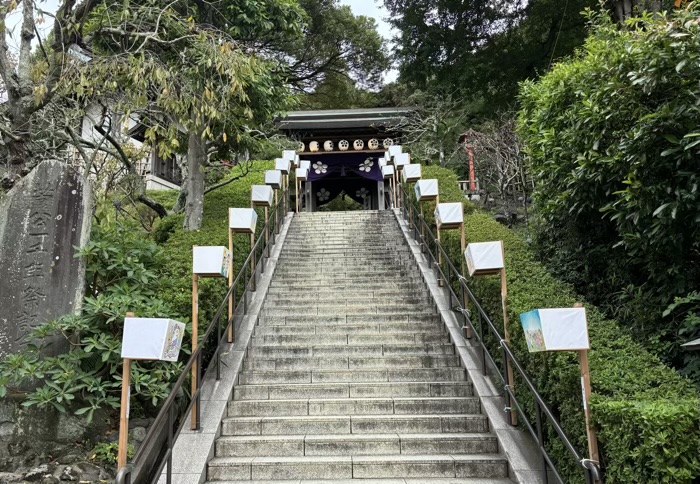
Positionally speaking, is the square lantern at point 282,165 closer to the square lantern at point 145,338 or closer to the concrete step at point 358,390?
the concrete step at point 358,390

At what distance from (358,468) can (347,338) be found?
2.32 metres

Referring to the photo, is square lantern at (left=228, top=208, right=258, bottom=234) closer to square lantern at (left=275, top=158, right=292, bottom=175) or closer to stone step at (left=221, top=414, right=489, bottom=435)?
stone step at (left=221, top=414, right=489, bottom=435)

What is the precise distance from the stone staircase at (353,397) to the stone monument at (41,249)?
2.18 meters

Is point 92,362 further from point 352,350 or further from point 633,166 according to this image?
point 633,166

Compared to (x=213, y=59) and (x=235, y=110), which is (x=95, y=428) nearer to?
(x=213, y=59)

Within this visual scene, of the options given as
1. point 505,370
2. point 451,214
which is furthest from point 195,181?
point 505,370

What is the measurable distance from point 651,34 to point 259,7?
25.3ft

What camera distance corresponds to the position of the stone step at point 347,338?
20.7 ft

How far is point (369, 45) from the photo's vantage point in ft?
70.0

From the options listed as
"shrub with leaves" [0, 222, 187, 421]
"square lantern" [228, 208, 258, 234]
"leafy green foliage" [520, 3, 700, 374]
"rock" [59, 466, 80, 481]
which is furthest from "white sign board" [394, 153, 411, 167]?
"rock" [59, 466, 80, 481]

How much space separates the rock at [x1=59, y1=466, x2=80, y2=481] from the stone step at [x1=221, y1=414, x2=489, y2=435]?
1306 mm

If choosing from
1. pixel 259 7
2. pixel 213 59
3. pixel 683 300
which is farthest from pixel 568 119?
pixel 259 7

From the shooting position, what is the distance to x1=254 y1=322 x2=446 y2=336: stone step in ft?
21.7

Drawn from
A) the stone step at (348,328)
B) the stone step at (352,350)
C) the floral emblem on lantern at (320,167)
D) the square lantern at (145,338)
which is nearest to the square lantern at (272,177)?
the stone step at (348,328)
